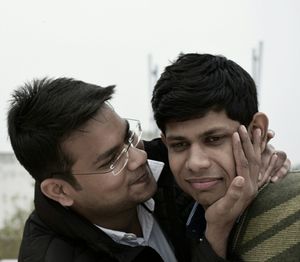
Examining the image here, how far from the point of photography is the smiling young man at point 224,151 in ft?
3.01

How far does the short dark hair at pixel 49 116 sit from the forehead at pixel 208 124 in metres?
0.27

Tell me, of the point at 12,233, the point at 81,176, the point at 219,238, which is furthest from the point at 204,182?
the point at 12,233

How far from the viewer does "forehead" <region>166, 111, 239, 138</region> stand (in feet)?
3.18

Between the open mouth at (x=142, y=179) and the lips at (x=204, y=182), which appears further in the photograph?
the open mouth at (x=142, y=179)

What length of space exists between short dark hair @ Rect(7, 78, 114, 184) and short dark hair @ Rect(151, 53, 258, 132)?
0.18 metres

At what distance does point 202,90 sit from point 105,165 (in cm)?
35

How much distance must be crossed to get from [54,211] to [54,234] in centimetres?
6

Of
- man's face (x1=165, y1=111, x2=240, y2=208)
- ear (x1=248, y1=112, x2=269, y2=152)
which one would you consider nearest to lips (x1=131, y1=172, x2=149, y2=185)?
man's face (x1=165, y1=111, x2=240, y2=208)

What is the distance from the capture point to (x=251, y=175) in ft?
3.16

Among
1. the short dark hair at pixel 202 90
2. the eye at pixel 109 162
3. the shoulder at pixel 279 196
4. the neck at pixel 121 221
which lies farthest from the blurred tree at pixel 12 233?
the shoulder at pixel 279 196

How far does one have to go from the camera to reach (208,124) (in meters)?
0.97

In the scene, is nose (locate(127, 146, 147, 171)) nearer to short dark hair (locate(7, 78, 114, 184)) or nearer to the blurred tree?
short dark hair (locate(7, 78, 114, 184))

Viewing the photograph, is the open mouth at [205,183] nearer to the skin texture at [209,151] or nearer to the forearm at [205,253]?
the skin texture at [209,151]

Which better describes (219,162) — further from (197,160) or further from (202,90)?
(202,90)
